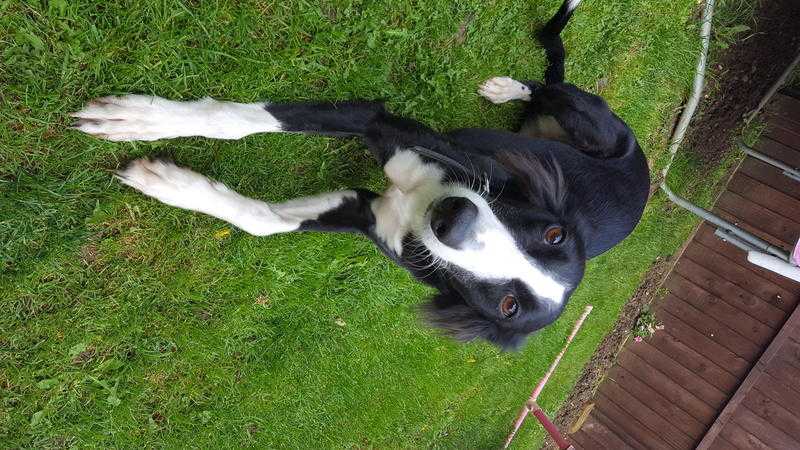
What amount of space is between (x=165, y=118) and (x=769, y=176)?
17.2 ft

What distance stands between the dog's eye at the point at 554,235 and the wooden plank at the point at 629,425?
4.30 metres

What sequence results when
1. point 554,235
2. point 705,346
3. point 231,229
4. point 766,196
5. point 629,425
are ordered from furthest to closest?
point 629,425 < point 705,346 < point 766,196 < point 231,229 < point 554,235

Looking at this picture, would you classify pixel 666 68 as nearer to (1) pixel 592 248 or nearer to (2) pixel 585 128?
(2) pixel 585 128

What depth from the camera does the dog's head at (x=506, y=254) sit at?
2125 mm

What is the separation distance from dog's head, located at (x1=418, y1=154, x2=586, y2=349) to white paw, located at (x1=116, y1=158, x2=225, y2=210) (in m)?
1.00

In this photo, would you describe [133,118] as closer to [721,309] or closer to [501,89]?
[501,89]

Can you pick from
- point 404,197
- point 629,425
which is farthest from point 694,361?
point 404,197

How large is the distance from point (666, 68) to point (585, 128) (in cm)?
166

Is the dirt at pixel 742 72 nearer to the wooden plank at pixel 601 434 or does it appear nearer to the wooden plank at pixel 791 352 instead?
the wooden plank at pixel 791 352

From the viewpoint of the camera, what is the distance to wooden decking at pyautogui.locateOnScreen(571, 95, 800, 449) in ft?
16.9

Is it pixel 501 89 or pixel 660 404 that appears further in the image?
pixel 660 404

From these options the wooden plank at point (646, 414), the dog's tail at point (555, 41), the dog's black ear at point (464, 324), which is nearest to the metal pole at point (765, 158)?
the dog's tail at point (555, 41)

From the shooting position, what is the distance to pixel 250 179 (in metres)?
2.96

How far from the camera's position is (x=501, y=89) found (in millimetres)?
3719
